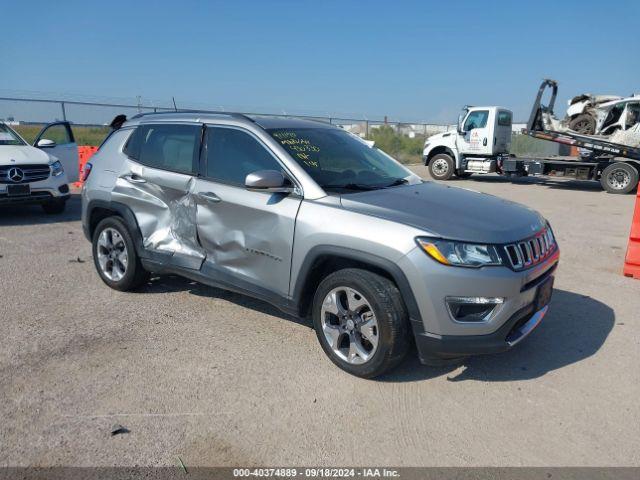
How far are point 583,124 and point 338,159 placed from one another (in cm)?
1469

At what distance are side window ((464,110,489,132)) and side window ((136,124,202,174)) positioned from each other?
14.5 metres

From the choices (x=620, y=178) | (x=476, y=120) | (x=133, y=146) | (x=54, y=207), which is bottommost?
(x=54, y=207)

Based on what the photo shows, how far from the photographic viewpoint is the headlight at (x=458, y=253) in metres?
3.15

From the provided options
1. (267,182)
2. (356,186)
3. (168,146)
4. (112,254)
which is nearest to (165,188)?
(168,146)

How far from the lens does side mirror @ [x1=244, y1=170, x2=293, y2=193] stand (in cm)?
368

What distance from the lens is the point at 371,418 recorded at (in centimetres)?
316

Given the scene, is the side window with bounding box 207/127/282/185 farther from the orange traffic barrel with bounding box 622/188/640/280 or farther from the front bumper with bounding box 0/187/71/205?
the front bumper with bounding box 0/187/71/205

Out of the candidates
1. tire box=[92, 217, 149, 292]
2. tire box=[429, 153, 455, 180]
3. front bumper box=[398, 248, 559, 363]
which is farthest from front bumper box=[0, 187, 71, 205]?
tire box=[429, 153, 455, 180]

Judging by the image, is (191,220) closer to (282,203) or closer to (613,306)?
(282,203)

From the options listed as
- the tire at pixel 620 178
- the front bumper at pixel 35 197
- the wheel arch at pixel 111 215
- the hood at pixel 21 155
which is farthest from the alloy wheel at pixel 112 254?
the tire at pixel 620 178

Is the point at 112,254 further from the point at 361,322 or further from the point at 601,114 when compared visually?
the point at 601,114

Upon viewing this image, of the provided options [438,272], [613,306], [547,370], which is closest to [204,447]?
[438,272]

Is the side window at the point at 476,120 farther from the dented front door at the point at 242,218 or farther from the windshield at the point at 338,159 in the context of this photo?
the dented front door at the point at 242,218

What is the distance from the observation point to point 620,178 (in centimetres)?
1516
